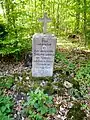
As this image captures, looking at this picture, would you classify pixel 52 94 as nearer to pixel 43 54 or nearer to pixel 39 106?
pixel 39 106

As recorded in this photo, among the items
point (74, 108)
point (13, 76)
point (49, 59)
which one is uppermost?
point (49, 59)

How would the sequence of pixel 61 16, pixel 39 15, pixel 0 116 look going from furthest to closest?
pixel 61 16
pixel 39 15
pixel 0 116

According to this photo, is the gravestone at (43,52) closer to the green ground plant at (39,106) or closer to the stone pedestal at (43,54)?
the stone pedestal at (43,54)

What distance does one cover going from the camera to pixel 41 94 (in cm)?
580

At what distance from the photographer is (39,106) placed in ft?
18.9

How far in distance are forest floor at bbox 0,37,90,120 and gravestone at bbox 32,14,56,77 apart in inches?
9.8

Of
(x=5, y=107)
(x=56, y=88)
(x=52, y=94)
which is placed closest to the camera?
(x=5, y=107)

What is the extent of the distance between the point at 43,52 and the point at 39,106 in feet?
5.59

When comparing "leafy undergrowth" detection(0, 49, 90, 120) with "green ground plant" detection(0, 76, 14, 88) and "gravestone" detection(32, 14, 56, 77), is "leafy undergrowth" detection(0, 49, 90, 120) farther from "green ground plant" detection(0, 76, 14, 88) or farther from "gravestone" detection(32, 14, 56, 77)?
"gravestone" detection(32, 14, 56, 77)

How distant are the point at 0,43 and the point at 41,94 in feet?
9.74

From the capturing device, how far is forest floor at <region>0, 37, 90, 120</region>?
19.5 feet

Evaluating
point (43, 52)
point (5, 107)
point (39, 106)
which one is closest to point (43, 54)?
point (43, 52)

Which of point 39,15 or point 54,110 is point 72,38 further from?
point 54,110

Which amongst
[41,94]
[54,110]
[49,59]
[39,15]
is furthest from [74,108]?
[39,15]
